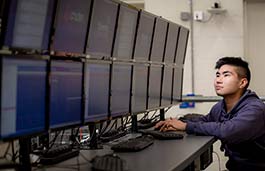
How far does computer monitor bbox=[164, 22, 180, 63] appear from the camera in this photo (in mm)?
2695

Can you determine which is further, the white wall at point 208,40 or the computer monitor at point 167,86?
the white wall at point 208,40

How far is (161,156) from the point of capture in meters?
1.76

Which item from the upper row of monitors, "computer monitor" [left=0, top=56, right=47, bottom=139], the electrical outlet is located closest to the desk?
"computer monitor" [left=0, top=56, right=47, bottom=139]

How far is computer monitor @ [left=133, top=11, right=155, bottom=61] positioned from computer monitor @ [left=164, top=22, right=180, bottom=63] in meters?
0.31

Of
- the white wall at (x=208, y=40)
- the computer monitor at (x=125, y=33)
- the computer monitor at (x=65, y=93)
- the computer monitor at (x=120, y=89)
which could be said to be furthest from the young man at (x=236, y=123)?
the white wall at (x=208, y=40)

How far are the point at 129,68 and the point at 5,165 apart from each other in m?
1.03

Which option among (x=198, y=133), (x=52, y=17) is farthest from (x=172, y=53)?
(x=52, y=17)

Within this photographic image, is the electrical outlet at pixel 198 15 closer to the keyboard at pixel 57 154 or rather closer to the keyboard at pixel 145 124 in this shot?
the keyboard at pixel 145 124

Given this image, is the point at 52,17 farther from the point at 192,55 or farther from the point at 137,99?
the point at 192,55

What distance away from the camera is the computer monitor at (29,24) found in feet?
4.12

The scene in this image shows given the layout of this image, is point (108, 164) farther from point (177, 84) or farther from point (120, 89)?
point (177, 84)

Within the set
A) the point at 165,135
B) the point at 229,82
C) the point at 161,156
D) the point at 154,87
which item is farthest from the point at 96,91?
the point at 229,82

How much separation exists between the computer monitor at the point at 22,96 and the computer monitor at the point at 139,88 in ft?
2.85

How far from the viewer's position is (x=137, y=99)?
2268mm
